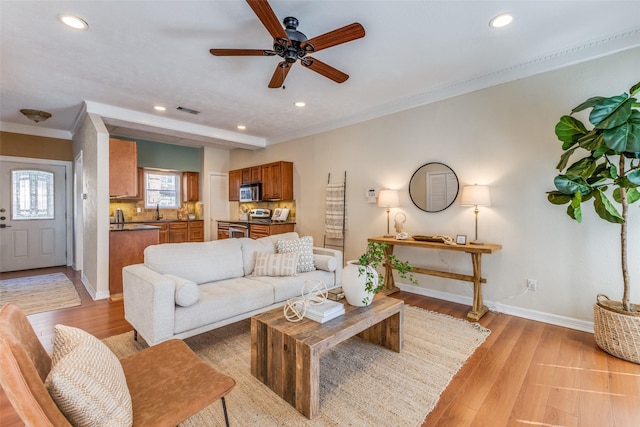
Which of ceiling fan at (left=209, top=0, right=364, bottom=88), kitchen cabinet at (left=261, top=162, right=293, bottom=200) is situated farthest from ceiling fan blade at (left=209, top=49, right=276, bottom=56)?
kitchen cabinet at (left=261, top=162, right=293, bottom=200)

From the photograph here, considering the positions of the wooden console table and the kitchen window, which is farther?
the kitchen window

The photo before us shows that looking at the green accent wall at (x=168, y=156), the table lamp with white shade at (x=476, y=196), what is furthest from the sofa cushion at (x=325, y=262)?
the green accent wall at (x=168, y=156)

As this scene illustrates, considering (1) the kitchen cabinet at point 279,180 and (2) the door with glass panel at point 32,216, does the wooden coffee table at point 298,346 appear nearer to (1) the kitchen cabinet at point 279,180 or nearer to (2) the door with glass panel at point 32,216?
(1) the kitchen cabinet at point 279,180

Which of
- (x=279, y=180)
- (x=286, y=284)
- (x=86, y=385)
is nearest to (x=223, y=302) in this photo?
(x=286, y=284)

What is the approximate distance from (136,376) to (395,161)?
12.6 ft

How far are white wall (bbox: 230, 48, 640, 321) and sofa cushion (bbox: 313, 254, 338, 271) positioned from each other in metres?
1.23

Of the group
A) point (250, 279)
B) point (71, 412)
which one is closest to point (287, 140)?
point (250, 279)

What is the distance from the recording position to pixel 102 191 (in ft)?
13.0

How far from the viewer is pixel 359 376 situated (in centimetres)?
212

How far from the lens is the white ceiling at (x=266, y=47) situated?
7.33 feet

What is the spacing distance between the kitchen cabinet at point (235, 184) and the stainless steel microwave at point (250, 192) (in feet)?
0.82

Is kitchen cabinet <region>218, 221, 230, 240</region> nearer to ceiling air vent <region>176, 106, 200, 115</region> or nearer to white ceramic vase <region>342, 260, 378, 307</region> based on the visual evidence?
ceiling air vent <region>176, 106, 200, 115</region>

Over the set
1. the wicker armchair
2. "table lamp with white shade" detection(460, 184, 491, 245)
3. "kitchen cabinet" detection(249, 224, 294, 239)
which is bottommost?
the wicker armchair

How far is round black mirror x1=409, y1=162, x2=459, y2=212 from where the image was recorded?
3756mm
